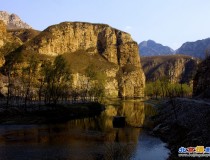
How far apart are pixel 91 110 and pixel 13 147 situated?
81.8m

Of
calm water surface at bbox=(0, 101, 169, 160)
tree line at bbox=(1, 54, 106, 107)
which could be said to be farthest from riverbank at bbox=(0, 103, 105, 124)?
calm water surface at bbox=(0, 101, 169, 160)

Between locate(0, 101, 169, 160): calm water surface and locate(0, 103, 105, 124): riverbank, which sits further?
locate(0, 103, 105, 124): riverbank

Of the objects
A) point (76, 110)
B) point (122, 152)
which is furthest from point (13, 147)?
point (76, 110)

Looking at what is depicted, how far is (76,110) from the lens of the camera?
116875mm

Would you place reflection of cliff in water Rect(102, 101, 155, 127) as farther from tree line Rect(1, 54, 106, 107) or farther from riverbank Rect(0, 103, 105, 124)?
tree line Rect(1, 54, 106, 107)

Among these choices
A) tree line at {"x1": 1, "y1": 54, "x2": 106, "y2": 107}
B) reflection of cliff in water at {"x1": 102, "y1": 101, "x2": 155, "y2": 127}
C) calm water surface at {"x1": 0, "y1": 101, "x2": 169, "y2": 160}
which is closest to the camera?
calm water surface at {"x1": 0, "y1": 101, "x2": 169, "y2": 160}

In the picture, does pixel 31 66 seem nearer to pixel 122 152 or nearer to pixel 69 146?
pixel 69 146

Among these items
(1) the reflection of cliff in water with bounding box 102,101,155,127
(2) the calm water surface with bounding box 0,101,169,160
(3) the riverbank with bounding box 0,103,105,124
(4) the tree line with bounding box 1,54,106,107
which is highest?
(4) the tree line with bounding box 1,54,106,107

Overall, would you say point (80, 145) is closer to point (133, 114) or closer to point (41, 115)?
point (41, 115)

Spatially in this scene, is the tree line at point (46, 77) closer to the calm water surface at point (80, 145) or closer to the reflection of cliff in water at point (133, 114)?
the reflection of cliff in water at point (133, 114)

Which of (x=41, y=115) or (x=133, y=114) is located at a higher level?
(x=41, y=115)

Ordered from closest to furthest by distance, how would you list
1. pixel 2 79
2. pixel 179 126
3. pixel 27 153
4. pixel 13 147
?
pixel 27 153 < pixel 13 147 < pixel 179 126 < pixel 2 79

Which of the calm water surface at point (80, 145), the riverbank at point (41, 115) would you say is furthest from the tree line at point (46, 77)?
the calm water surface at point (80, 145)

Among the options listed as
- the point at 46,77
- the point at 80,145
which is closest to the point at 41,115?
the point at 46,77
